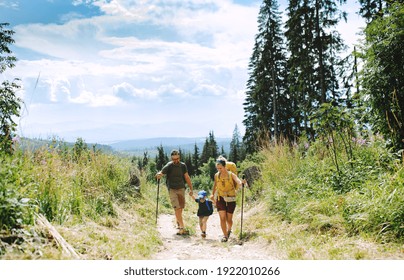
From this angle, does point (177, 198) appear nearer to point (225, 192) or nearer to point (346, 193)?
point (225, 192)

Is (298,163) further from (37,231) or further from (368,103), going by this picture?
(37,231)

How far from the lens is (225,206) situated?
21.8 ft

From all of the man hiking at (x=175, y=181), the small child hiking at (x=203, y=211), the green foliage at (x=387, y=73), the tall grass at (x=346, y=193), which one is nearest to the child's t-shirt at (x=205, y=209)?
the small child hiking at (x=203, y=211)

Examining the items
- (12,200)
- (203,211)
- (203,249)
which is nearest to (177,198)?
(203,211)

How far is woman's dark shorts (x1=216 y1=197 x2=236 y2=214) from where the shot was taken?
657 cm

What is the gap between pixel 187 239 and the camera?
22.1ft

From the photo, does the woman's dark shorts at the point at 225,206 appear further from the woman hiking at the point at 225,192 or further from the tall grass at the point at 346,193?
the tall grass at the point at 346,193

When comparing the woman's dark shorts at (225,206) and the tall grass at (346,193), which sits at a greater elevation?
the tall grass at (346,193)

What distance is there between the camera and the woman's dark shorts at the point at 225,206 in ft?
21.6

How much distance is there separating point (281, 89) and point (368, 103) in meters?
21.5

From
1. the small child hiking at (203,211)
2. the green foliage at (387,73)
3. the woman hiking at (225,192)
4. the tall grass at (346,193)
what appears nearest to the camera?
the tall grass at (346,193)

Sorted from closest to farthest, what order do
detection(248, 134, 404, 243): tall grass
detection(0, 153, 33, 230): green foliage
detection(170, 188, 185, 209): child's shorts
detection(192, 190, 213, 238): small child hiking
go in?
detection(0, 153, 33, 230): green foliage
detection(248, 134, 404, 243): tall grass
detection(192, 190, 213, 238): small child hiking
detection(170, 188, 185, 209): child's shorts

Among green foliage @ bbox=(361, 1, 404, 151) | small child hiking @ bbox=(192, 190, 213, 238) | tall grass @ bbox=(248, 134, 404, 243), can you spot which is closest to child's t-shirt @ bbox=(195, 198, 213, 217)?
small child hiking @ bbox=(192, 190, 213, 238)

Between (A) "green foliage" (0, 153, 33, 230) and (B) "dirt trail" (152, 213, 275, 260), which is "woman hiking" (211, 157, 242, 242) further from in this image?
(A) "green foliage" (0, 153, 33, 230)
